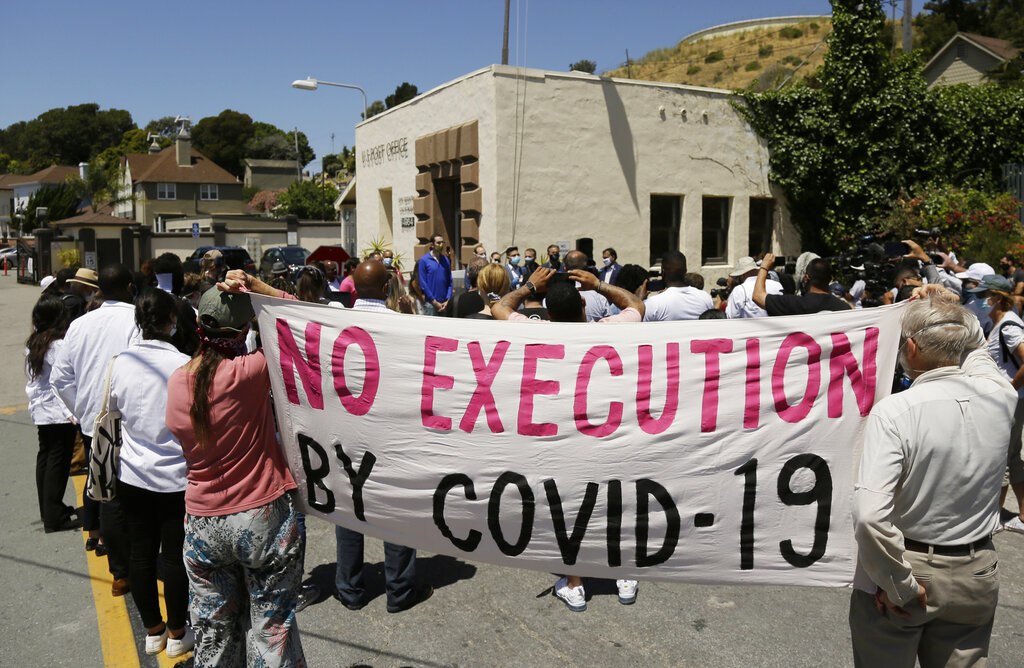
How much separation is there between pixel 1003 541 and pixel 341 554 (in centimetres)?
447

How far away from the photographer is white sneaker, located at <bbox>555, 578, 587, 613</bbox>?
4.36m

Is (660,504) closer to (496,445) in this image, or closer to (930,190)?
(496,445)

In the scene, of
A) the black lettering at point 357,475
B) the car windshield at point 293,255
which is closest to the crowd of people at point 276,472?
the black lettering at point 357,475

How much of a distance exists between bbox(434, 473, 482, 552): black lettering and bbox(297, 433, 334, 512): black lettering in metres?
0.51

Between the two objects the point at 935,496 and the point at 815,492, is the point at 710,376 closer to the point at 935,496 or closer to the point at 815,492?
the point at 815,492

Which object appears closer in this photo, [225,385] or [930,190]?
[225,385]

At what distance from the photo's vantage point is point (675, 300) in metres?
6.46

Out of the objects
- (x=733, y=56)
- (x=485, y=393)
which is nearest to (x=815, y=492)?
(x=485, y=393)

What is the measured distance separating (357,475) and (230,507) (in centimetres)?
51

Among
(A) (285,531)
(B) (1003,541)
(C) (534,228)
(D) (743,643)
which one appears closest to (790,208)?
(C) (534,228)

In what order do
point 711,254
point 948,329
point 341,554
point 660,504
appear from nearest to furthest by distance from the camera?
point 948,329 → point 660,504 → point 341,554 → point 711,254

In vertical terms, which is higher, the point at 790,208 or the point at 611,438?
the point at 790,208

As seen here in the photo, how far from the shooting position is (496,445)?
3062mm

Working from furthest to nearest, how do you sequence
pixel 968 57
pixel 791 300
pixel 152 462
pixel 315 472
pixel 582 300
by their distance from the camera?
1. pixel 968 57
2. pixel 791 300
3. pixel 582 300
4. pixel 152 462
5. pixel 315 472
